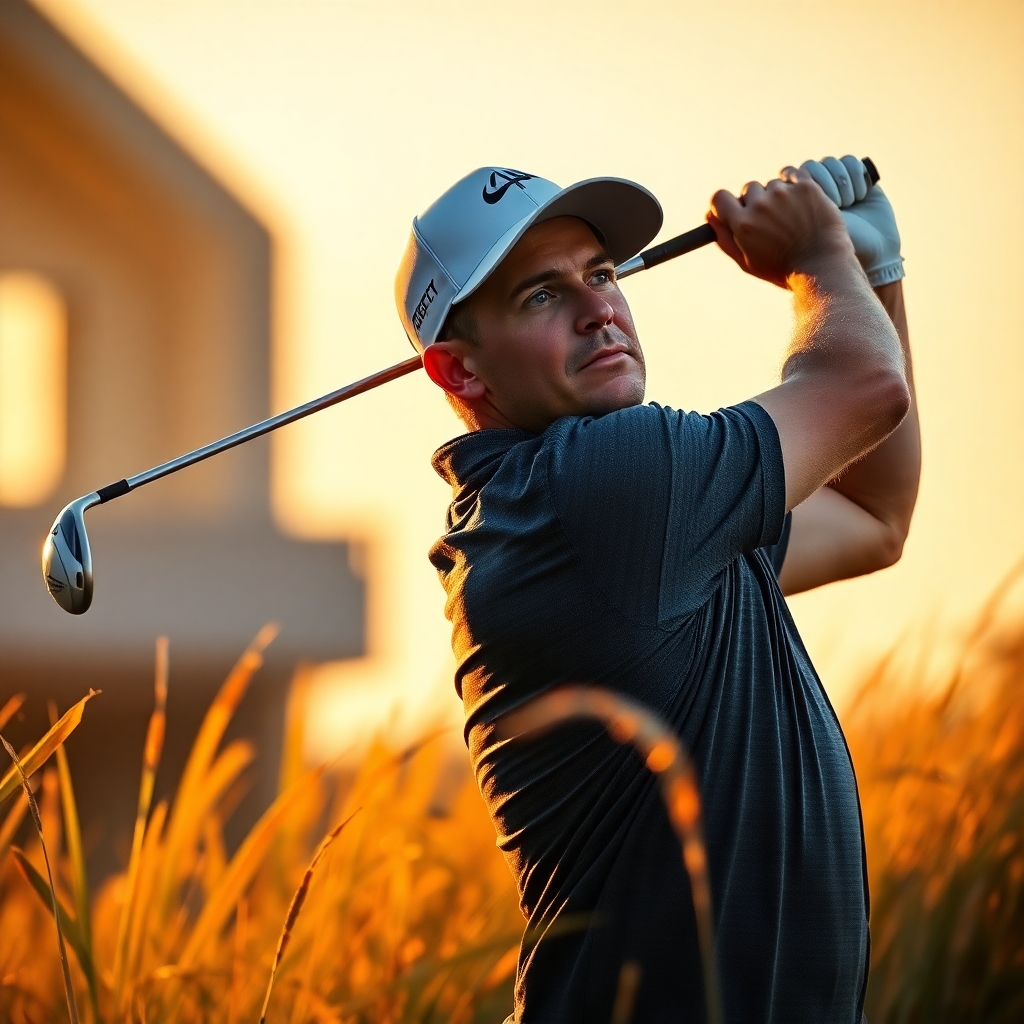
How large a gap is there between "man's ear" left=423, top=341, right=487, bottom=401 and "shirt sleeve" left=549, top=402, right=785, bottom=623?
41 centimetres

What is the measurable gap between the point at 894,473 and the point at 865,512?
0.08 meters

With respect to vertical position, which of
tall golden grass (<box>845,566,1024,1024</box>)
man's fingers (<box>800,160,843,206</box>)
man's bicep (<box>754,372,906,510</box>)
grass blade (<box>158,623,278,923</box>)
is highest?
man's fingers (<box>800,160,843,206</box>)

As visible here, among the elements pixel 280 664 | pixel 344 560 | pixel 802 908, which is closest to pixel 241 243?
pixel 344 560

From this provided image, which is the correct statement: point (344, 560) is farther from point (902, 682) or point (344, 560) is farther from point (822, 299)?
point (822, 299)

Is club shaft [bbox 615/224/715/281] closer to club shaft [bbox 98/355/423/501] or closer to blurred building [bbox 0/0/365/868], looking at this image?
club shaft [bbox 98/355/423/501]

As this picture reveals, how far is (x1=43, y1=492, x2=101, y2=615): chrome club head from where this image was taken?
197cm

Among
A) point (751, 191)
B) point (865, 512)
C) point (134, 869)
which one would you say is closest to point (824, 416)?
point (751, 191)

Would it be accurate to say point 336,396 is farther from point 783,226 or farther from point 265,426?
point 783,226

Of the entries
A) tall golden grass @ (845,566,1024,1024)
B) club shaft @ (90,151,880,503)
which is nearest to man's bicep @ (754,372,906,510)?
club shaft @ (90,151,880,503)

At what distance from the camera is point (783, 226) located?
2.04m

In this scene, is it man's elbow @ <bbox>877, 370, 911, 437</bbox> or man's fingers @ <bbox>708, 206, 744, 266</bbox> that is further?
man's fingers @ <bbox>708, 206, 744, 266</bbox>

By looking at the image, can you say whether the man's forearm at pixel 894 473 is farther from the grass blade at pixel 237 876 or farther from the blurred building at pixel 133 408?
the blurred building at pixel 133 408

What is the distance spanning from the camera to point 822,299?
6.24ft

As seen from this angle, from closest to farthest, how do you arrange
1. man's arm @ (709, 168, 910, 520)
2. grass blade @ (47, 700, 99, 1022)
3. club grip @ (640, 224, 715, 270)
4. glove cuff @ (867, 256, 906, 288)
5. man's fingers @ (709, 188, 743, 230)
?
man's arm @ (709, 168, 910, 520), grass blade @ (47, 700, 99, 1022), man's fingers @ (709, 188, 743, 230), club grip @ (640, 224, 715, 270), glove cuff @ (867, 256, 906, 288)
